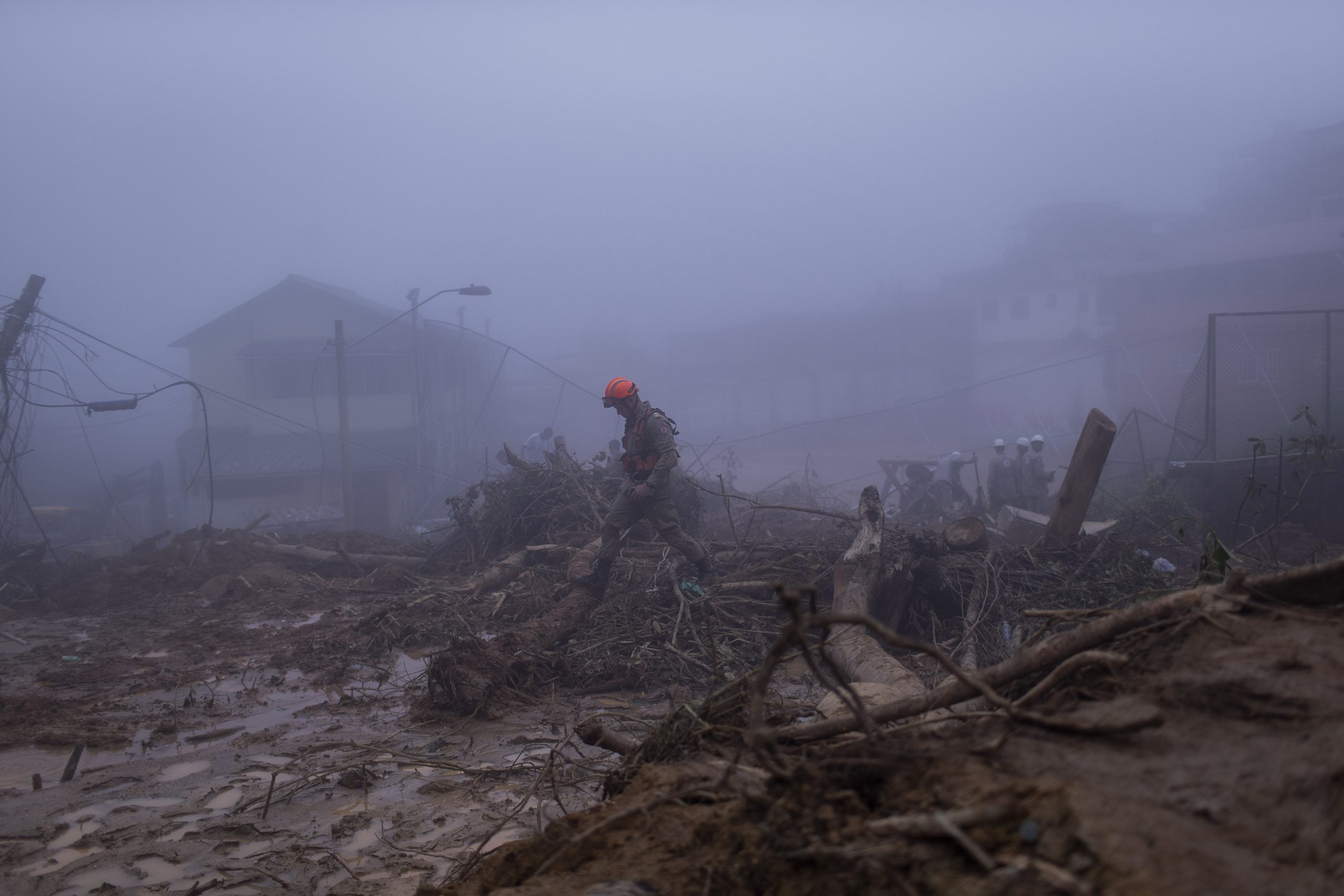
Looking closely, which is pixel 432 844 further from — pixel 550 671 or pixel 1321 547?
pixel 1321 547

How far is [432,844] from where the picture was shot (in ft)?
11.2

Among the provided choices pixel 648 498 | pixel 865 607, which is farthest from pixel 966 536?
pixel 648 498

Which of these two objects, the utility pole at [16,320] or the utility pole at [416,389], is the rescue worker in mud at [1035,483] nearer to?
the utility pole at [416,389]

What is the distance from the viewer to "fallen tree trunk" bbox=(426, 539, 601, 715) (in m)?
5.46

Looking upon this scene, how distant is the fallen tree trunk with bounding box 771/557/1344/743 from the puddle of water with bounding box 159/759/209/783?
13.9ft

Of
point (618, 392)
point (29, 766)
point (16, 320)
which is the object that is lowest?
point (29, 766)

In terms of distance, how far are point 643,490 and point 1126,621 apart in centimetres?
553

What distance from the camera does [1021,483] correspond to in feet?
39.3

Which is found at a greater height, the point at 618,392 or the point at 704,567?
the point at 618,392

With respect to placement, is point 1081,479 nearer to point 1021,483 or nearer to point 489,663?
point 489,663

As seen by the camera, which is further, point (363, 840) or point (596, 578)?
point (596, 578)

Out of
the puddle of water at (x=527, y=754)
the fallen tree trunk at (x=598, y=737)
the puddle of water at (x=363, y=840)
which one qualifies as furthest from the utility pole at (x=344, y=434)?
the fallen tree trunk at (x=598, y=737)

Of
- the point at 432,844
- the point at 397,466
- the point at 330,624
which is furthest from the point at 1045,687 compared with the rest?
the point at 397,466

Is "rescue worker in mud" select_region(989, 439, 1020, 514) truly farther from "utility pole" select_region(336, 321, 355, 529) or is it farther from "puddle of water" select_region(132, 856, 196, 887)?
"utility pole" select_region(336, 321, 355, 529)
